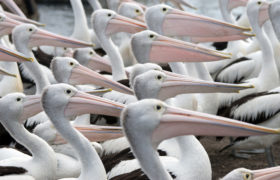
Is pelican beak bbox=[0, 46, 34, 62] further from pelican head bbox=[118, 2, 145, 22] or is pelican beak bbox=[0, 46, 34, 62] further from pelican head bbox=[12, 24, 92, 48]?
pelican head bbox=[118, 2, 145, 22]

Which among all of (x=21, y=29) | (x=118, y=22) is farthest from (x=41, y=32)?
(x=118, y=22)

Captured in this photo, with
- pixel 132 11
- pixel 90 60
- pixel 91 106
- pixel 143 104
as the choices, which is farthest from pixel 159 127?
pixel 132 11

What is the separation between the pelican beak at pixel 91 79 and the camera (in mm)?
4414

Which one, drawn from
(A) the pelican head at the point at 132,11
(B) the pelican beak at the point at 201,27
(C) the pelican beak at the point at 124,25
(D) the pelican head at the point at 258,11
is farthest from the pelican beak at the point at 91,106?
(A) the pelican head at the point at 132,11

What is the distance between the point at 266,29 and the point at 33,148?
3.59m

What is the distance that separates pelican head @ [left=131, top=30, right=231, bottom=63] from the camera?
175 inches

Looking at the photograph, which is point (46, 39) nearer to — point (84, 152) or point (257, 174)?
point (84, 152)

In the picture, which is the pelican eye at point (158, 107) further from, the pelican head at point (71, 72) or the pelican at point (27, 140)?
the pelican head at point (71, 72)

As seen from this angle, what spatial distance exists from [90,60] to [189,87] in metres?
2.76

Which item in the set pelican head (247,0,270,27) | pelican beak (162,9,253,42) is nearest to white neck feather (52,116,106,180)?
pelican beak (162,9,253,42)

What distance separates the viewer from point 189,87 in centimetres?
356

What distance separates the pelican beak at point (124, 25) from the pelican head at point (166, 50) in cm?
94

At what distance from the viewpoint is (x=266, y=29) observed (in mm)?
6641

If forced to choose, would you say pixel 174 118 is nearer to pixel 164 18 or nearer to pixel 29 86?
pixel 164 18
